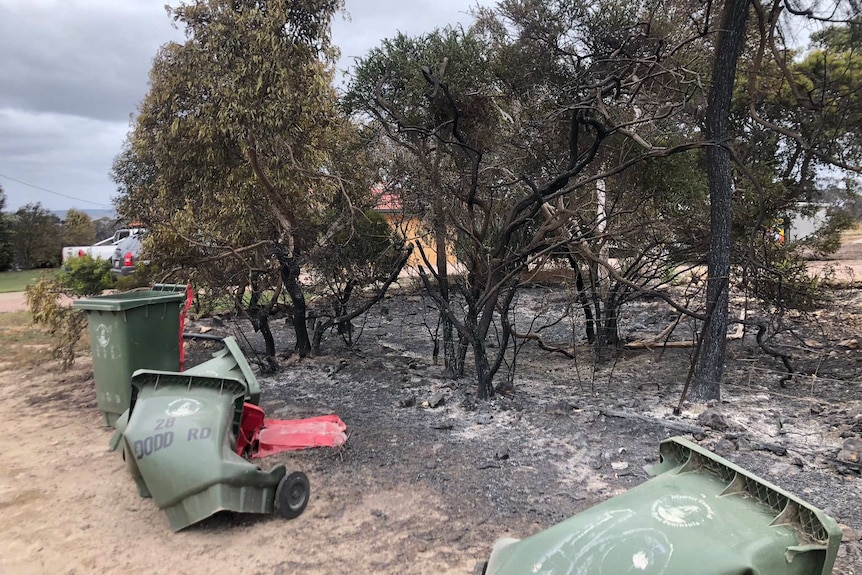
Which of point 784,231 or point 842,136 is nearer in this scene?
point 842,136

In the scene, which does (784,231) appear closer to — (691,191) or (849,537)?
(691,191)

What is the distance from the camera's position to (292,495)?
3.76 meters

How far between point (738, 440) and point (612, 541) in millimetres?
3455

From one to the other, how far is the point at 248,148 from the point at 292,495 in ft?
14.5

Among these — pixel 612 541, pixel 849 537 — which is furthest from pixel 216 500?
pixel 849 537

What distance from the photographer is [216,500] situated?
332 cm

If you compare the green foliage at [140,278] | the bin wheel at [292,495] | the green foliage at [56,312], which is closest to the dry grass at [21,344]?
the green foliage at [56,312]

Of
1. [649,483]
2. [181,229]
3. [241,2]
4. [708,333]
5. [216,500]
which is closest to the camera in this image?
[649,483]

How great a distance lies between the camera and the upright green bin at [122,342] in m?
5.46

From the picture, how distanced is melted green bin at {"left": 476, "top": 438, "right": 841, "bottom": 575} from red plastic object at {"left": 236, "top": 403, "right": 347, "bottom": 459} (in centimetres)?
244

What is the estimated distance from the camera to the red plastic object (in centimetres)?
424

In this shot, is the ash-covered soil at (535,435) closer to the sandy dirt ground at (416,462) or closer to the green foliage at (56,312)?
the sandy dirt ground at (416,462)

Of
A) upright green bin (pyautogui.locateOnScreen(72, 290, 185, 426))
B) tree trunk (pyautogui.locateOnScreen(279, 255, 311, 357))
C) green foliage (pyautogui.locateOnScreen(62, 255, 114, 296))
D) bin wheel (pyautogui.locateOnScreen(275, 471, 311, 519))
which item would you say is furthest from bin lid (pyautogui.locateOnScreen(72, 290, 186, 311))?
bin wheel (pyautogui.locateOnScreen(275, 471, 311, 519))

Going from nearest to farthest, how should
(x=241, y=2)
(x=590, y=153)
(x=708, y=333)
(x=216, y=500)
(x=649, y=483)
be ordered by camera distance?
(x=649, y=483) → (x=216, y=500) → (x=590, y=153) → (x=708, y=333) → (x=241, y=2)
